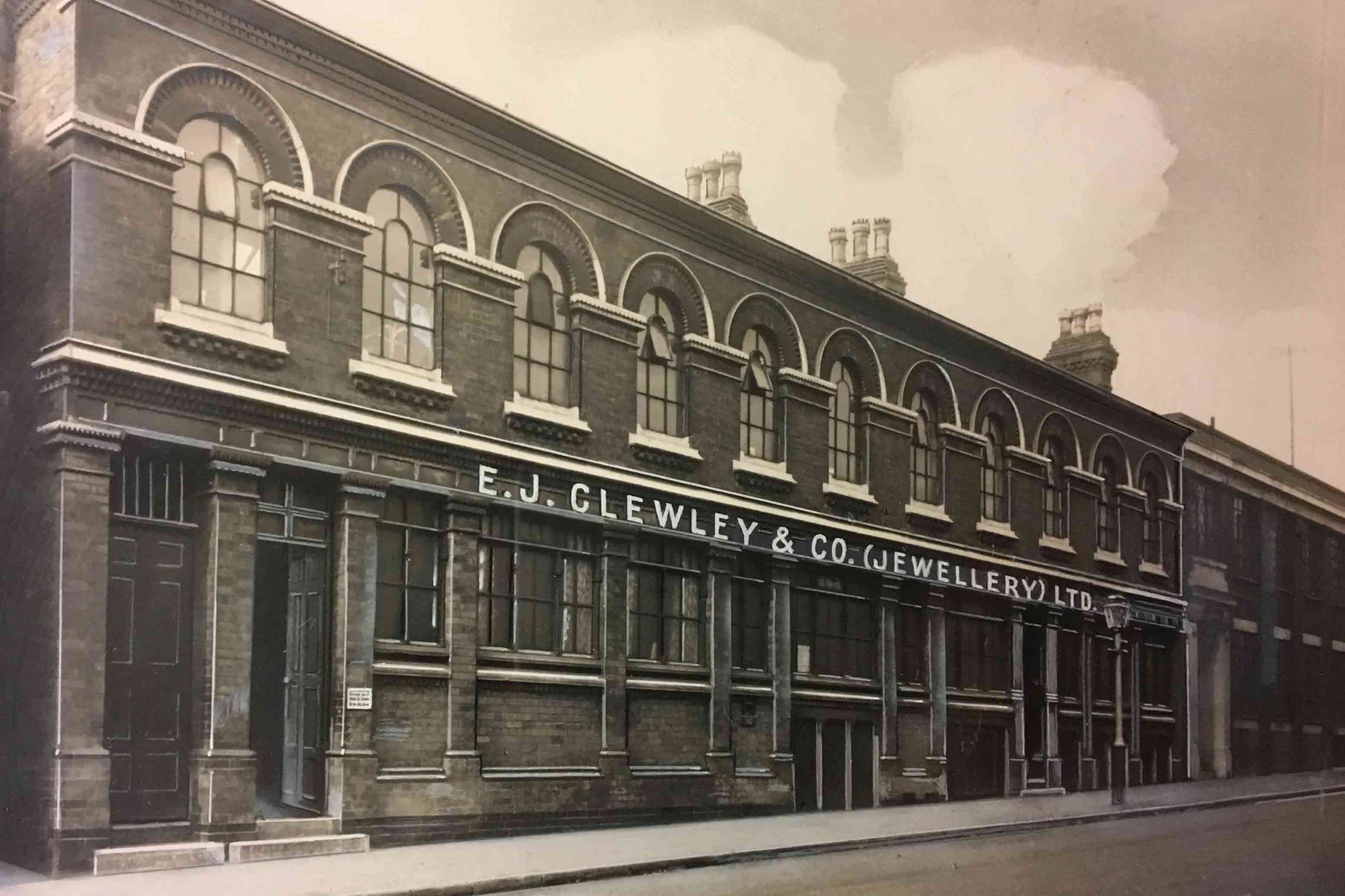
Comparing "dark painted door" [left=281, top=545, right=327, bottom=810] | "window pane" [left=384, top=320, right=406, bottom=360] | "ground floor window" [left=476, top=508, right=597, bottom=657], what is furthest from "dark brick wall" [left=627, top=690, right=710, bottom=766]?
"window pane" [left=384, top=320, right=406, bottom=360]

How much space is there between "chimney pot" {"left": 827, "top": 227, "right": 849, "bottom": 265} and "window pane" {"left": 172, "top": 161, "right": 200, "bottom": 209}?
7.66 m

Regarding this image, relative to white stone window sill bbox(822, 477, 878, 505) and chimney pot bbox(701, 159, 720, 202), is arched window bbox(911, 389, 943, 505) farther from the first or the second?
chimney pot bbox(701, 159, 720, 202)

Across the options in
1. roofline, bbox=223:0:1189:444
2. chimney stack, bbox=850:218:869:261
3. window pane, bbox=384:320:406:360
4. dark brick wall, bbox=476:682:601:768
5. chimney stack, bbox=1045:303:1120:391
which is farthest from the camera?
chimney stack, bbox=850:218:869:261

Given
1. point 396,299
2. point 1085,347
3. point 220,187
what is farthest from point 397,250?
point 1085,347

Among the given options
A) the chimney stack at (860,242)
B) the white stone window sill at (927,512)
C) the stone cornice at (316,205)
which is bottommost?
the white stone window sill at (927,512)

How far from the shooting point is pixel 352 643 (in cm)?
1249

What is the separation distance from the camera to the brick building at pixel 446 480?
10.8 m

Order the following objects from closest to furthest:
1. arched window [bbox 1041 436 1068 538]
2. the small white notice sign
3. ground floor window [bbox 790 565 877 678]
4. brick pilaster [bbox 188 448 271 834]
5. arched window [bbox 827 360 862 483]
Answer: brick pilaster [bbox 188 448 271 834] < the small white notice sign < ground floor window [bbox 790 565 877 678] < arched window [bbox 827 360 862 483] < arched window [bbox 1041 436 1068 538]

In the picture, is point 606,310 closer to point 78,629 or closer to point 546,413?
point 546,413

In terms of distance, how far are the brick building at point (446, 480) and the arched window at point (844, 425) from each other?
54mm

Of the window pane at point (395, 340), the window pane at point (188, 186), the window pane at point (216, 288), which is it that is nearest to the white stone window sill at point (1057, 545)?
the window pane at point (395, 340)

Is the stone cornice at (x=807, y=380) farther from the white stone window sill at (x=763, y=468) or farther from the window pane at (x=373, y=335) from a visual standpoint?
the window pane at (x=373, y=335)

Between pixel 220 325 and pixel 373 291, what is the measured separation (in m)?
1.77

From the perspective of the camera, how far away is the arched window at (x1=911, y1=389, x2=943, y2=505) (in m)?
18.9
